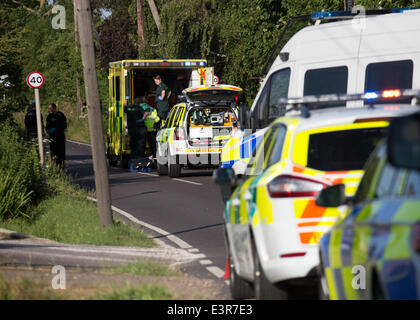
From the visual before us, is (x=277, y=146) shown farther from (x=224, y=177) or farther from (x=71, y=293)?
(x=71, y=293)

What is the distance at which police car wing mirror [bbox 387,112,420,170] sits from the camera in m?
4.00

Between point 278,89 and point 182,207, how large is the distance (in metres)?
3.80

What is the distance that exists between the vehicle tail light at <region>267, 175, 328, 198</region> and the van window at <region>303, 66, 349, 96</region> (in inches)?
276

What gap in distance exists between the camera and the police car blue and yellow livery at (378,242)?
4.25m

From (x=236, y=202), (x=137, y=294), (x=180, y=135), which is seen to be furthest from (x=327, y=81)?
(x=180, y=135)

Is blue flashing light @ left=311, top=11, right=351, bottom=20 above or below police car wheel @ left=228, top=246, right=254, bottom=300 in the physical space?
above

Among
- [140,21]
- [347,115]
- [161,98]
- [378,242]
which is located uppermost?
[347,115]

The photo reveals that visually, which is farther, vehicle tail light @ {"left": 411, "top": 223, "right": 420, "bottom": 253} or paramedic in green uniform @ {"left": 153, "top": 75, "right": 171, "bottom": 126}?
paramedic in green uniform @ {"left": 153, "top": 75, "right": 171, "bottom": 126}

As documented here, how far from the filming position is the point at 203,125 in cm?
2425

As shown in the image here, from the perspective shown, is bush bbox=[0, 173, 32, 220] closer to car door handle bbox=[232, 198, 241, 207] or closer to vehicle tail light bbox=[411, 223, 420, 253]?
car door handle bbox=[232, 198, 241, 207]

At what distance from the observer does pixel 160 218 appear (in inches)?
642

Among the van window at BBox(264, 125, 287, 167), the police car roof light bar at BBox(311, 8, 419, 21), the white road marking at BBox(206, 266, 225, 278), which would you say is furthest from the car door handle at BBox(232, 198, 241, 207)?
the police car roof light bar at BBox(311, 8, 419, 21)
